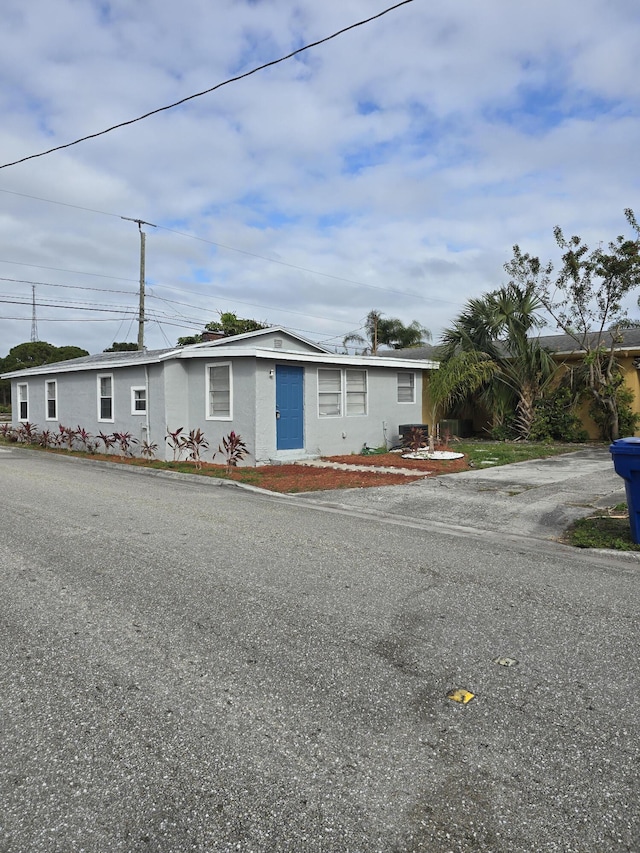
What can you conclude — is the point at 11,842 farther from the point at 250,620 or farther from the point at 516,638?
the point at 516,638

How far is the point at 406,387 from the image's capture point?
59.5ft

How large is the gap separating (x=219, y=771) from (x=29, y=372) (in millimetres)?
21847

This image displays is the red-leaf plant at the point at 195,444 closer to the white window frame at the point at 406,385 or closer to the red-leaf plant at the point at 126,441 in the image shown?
the red-leaf plant at the point at 126,441

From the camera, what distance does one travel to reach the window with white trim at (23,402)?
888 inches

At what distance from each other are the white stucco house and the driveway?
4395mm

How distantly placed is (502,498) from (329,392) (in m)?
7.29

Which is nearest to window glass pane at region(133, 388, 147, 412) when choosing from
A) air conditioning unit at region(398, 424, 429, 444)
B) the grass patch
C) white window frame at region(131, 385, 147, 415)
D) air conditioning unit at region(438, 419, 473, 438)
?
white window frame at region(131, 385, 147, 415)

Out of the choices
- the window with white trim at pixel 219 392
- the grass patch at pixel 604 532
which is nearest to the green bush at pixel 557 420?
the window with white trim at pixel 219 392

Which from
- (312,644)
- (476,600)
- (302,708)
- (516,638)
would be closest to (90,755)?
(302,708)

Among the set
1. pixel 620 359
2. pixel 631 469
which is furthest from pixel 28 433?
pixel 631 469

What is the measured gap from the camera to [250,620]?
→ 4.17m

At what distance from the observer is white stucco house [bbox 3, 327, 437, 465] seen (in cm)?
1398

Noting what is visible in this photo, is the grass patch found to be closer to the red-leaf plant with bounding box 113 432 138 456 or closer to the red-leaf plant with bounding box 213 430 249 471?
the red-leaf plant with bounding box 213 430 249 471

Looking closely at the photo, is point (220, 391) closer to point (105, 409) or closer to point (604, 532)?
point (105, 409)
